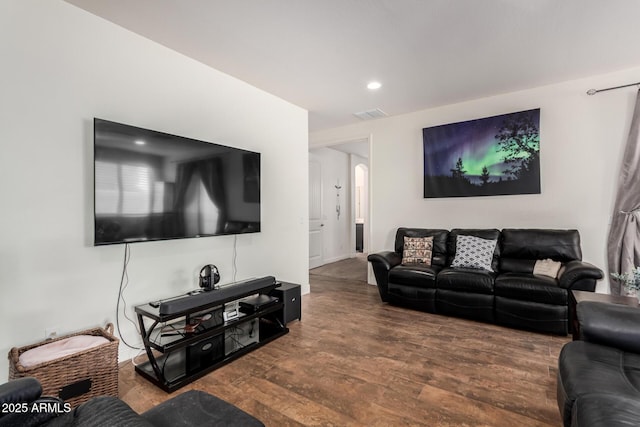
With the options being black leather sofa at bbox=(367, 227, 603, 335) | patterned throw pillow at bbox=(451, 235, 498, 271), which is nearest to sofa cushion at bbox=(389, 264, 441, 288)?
black leather sofa at bbox=(367, 227, 603, 335)

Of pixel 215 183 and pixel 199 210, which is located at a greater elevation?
pixel 215 183

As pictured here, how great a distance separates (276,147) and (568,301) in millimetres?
3300

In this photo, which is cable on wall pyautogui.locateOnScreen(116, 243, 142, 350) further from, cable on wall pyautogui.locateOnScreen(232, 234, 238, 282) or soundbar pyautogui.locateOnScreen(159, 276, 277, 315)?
cable on wall pyautogui.locateOnScreen(232, 234, 238, 282)

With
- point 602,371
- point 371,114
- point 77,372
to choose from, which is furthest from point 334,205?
point 602,371

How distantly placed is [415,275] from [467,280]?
0.53 metres

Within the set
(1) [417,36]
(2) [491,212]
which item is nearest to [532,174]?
(2) [491,212]

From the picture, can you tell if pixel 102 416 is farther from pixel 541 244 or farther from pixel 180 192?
pixel 541 244

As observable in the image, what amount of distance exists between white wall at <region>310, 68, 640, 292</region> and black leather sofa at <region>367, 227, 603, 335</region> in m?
0.28

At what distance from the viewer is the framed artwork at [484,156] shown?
3516 mm

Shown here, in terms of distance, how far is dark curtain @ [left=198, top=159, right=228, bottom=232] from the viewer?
2.67m

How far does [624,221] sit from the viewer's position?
3.00m

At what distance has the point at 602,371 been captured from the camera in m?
1.31

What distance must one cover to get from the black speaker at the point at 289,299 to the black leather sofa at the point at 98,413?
1718 millimetres

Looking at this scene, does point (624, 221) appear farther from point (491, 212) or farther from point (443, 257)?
point (443, 257)
